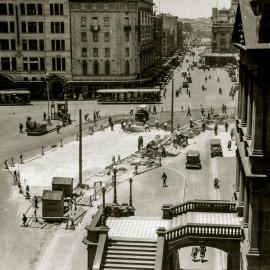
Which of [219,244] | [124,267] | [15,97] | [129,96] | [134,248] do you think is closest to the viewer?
[124,267]

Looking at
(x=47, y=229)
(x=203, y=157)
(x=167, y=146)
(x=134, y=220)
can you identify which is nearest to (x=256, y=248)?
(x=134, y=220)

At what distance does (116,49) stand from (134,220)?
84740mm

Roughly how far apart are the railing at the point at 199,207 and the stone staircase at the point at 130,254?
13.7 ft

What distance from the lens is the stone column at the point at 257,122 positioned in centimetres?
2639

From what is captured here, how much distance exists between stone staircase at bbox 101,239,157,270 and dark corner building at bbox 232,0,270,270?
5001mm

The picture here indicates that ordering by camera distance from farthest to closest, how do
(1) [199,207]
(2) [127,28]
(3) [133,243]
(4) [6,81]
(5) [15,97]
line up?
(2) [127,28]
(4) [6,81]
(5) [15,97]
(1) [199,207]
(3) [133,243]

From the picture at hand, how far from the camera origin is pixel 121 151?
67.2m

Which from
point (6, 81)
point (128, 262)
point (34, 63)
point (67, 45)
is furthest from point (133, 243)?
point (6, 81)

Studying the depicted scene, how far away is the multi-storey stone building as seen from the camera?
375ft

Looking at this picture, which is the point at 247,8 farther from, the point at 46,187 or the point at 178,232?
the point at 46,187

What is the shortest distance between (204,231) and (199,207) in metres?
4.34

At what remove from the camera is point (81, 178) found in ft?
172

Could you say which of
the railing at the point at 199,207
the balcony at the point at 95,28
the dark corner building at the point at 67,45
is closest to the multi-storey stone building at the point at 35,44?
the dark corner building at the point at 67,45

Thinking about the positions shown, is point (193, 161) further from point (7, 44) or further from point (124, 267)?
point (7, 44)
